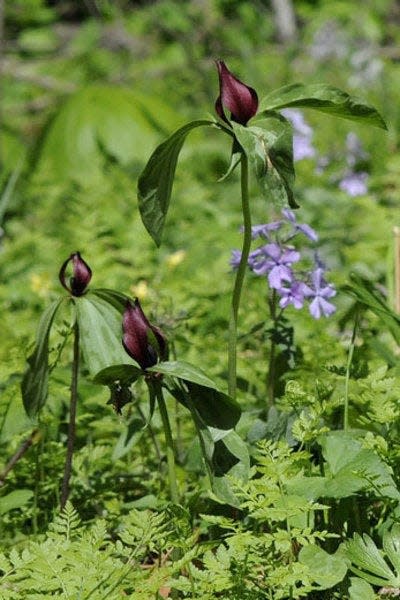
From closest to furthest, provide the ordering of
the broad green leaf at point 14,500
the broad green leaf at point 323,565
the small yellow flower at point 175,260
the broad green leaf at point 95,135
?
the broad green leaf at point 323,565
the broad green leaf at point 14,500
the small yellow flower at point 175,260
the broad green leaf at point 95,135

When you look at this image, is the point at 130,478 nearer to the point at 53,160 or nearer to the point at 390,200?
the point at 390,200

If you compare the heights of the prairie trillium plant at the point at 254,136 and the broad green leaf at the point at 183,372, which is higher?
the prairie trillium plant at the point at 254,136

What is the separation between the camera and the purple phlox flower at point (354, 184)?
4586 mm

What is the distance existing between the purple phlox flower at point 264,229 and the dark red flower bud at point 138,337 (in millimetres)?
517

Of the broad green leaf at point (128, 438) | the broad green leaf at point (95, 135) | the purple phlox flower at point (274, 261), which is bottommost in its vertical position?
the broad green leaf at point (95, 135)

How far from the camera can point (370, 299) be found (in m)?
2.07

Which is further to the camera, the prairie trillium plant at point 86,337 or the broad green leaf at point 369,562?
the prairie trillium plant at point 86,337

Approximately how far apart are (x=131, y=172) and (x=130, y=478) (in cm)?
338

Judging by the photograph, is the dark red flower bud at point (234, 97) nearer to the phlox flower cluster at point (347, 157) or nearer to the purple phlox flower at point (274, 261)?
the purple phlox flower at point (274, 261)

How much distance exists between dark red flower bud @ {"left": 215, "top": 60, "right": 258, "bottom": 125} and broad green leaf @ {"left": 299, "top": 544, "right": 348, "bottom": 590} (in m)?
0.66

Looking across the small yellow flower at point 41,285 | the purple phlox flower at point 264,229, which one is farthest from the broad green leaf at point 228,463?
the small yellow flower at point 41,285

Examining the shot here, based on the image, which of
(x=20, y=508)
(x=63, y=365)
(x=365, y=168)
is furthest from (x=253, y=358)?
(x=365, y=168)

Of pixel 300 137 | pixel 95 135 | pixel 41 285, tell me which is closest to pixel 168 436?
pixel 41 285

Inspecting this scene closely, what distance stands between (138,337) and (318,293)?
0.57 m
